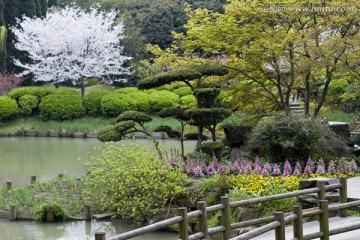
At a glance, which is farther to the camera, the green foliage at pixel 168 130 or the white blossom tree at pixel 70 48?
the white blossom tree at pixel 70 48

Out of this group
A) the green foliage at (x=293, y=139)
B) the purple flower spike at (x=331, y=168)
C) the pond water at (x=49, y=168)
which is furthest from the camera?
the green foliage at (x=293, y=139)

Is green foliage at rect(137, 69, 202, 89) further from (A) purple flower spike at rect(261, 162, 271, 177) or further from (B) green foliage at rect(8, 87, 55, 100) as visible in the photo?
(B) green foliage at rect(8, 87, 55, 100)

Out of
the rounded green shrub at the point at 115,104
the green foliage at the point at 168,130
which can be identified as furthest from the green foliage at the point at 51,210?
the rounded green shrub at the point at 115,104

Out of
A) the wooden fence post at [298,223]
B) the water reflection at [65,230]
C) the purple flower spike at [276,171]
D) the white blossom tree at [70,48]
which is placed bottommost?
the water reflection at [65,230]

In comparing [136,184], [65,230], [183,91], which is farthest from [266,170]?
[183,91]

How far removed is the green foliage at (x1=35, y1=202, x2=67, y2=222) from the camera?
1354 cm

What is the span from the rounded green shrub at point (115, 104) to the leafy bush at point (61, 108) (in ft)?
3.90

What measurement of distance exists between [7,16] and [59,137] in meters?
12.0

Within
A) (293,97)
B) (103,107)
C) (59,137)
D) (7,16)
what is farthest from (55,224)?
(7,16)

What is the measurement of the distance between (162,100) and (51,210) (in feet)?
59.9

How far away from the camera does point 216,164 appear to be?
1474 centimetres

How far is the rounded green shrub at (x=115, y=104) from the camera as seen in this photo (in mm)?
31250

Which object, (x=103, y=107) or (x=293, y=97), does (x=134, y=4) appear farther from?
(x=293, y=97)

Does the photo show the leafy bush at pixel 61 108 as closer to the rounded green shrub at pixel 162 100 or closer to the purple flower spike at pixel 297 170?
the rounded green shrub at pixel 162 100
